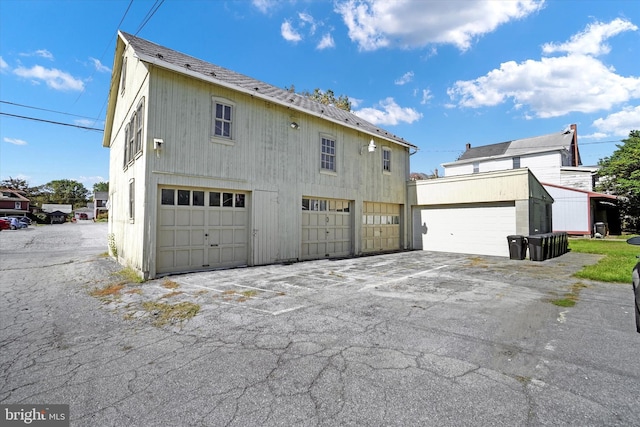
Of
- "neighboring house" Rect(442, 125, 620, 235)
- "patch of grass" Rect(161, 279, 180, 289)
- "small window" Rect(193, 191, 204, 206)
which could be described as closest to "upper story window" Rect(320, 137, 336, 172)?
"small window" Rect(193, 191, 204, 206)

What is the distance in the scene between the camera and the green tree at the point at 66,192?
261 ft

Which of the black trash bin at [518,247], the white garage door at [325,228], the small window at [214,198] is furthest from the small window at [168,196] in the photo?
the black trash bin at [518,247]

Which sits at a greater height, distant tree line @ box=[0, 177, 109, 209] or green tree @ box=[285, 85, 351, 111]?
green tree @ box=[285, 85, 351, 111]

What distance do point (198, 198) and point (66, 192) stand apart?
324 ft

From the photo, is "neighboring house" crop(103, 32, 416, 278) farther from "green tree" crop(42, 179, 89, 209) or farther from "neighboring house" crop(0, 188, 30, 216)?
"green tree" crop(42, 179, 89, 209)

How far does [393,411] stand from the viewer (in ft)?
7.90

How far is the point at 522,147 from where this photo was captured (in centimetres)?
Answer: 2900

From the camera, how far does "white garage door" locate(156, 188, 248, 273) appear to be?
828 centimetres

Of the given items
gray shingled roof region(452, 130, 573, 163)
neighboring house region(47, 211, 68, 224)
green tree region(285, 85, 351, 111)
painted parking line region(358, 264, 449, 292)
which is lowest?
painted parking line region(358, 264, 449, 292)

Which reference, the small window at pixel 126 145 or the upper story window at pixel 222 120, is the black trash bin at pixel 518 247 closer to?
the upper story window at pixel 222 120

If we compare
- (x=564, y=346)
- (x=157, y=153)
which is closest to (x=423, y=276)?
(x=564, y=346)

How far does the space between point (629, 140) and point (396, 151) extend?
22145 mm

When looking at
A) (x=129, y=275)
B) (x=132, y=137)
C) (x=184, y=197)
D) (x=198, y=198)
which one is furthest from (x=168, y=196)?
(x=132, y=137)

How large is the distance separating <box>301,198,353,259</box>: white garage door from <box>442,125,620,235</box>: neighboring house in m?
9.91
